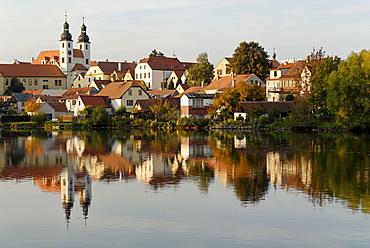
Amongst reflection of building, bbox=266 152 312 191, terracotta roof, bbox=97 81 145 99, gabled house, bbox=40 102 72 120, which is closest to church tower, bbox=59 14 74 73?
terracotta roof, bbox=97 81 145 99

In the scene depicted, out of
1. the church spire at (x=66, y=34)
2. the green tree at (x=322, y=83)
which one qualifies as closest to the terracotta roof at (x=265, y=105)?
the green tree at (x=322, y=83)

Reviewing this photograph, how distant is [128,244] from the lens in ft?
41.7

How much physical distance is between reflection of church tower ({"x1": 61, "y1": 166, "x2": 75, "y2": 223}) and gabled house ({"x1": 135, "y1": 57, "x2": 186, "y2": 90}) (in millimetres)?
69280

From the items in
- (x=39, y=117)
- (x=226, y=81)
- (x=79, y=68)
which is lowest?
(x=39, y=117)

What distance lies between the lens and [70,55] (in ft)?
390

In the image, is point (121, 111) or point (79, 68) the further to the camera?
point (79, 68)

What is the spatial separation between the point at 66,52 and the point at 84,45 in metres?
6.34

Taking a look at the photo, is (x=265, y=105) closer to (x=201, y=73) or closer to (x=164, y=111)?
(x=164, y=111)

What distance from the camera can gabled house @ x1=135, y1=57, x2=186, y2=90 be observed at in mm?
93500

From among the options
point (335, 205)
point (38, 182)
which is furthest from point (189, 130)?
point (335, 205)

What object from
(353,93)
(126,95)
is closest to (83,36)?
(126,95)

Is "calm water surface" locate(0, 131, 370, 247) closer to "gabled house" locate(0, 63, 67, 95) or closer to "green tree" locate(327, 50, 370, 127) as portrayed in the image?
"green tree" locate(327, 50, 370, 127)

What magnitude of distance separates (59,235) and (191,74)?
235 feet

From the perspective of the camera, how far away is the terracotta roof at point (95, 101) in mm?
67062
